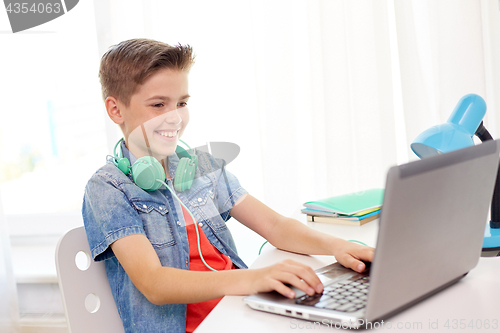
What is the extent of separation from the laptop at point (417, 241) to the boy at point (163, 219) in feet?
0.42

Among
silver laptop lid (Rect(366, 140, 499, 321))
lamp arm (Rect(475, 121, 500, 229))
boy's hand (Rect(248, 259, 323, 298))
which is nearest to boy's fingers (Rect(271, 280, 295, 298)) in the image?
boy's hand (Rect(248, 259, 323, 298))

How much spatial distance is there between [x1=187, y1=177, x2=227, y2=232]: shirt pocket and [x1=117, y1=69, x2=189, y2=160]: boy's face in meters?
0.11

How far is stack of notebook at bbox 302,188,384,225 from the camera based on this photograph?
3.54ft

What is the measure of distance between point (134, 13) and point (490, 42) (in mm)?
1316

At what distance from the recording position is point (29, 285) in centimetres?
194

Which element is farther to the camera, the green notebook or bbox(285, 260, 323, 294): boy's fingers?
the green notebook

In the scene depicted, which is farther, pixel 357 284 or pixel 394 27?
pixel 394 27

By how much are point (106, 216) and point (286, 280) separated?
0.39 meters

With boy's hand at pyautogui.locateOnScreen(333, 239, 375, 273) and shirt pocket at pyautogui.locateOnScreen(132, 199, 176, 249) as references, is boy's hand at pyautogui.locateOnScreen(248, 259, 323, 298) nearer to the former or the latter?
boy's hand at pyautogui.locateOnScreen(333, 239, 375, 273)

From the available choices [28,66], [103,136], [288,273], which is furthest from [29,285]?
[288,273]

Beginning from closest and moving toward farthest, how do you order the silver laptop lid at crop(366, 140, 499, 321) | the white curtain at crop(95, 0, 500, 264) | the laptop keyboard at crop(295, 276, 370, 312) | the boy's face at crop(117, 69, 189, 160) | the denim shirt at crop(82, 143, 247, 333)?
1. the silver laptop lid at crop(366, 140, 499, 321)
2. the laptop keyboard at crop(295, 276, 370, 312)
3. the denim shirt at crop(82, 143, 247, 333)
4. the boy's face at crop(117, 69, 189, 160)
5. the white curtain at crop(95, 0, 500, 264)

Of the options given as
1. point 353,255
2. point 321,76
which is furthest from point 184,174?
point 321,76

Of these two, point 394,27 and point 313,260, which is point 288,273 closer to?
point 313,260

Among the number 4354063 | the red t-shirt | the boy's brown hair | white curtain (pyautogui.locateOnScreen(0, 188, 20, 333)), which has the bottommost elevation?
white curtain (pyautogui.locateOnScreen(0, 188, 20, 333))
